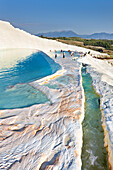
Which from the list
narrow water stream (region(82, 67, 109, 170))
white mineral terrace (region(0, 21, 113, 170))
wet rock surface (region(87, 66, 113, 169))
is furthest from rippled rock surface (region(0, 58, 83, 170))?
wet rock surface (region(87, 66, 113, 169))

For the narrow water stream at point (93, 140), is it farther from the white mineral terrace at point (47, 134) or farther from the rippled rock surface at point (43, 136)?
the rippled rock surface at point (43, 136)

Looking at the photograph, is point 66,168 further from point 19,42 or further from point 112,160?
point 19,42

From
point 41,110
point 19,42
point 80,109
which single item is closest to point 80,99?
point 80,109

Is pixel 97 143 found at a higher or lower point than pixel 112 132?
lower

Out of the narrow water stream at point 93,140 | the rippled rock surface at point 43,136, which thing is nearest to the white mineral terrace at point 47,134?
the rippled rock surface at point 43,136

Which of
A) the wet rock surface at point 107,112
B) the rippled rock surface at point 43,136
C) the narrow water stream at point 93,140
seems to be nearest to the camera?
the rippled rock surface at point 43,136

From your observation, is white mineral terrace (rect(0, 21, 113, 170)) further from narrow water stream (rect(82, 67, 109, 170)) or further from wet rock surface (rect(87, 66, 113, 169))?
narrow water stream (rect(82, 67, 109, 170))
